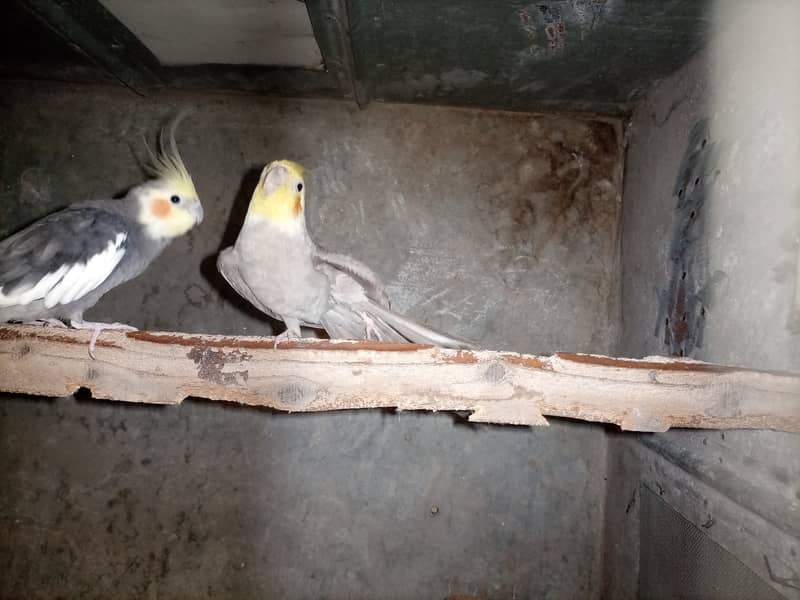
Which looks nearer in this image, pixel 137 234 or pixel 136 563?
pixel 137 234

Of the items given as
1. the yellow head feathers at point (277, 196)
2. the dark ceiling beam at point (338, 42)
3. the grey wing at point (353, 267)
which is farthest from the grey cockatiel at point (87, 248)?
the dark ceiling beam at point (338, 42)

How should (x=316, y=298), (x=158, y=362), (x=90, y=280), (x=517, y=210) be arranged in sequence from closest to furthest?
(x=158, y=362), (x=90, y=280), (x=316, y=298), (x=517, y=210)

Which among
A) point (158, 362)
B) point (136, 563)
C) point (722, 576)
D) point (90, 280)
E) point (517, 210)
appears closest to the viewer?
point (158, 362)

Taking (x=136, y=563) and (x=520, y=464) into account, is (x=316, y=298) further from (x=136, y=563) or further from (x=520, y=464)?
(x=136, y=563)

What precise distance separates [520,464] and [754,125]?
177cm

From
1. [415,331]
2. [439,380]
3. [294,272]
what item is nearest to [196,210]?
[294,272]

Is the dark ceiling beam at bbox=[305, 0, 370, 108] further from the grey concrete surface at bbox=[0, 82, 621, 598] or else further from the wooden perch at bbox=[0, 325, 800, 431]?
the wooden perch at bbox=[0, 325, 800, 431]

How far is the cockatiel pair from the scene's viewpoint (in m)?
1.59

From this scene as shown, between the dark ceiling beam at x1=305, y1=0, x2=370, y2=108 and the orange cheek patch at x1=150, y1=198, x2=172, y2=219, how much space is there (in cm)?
90

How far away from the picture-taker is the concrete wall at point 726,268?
4.56 feet

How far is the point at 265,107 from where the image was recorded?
8.43 ft

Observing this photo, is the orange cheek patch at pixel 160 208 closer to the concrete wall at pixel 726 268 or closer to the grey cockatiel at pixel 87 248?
the grey cockatiel at pixel 87 248

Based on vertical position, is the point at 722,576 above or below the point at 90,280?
below

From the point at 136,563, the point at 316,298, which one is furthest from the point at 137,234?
the point at 136,563
